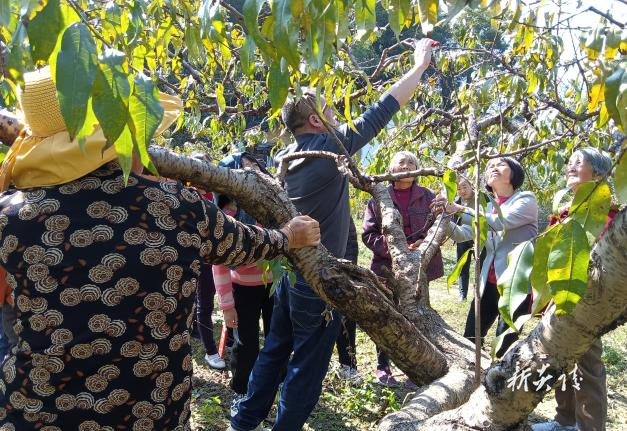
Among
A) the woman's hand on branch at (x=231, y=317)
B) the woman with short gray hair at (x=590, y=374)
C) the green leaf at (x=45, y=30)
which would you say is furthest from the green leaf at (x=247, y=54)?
the woman's hand on branch at (x=231, y=317)

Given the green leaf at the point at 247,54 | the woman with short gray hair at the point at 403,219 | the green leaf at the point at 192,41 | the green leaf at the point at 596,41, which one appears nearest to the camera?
the green leaf at the point at 247,54

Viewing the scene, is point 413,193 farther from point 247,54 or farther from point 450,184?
point 247,54

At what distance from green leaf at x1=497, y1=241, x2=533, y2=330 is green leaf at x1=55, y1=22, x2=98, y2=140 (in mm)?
778

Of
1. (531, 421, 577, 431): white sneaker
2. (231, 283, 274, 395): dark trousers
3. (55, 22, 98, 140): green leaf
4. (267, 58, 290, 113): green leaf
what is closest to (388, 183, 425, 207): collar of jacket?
(231, 283, 274, 395): dark trousers

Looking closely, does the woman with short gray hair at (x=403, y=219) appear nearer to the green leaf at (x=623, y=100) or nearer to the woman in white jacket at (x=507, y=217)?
the woman in white jacket at (x=507, y=217)

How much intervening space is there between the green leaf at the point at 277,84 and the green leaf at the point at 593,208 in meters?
0.54

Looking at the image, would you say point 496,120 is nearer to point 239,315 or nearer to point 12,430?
point 239,315

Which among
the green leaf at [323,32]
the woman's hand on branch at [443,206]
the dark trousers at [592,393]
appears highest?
the woman's hand on branch at [443,206]

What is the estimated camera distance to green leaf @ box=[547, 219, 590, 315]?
0.92m

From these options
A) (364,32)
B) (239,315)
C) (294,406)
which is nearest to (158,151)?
(364,32)

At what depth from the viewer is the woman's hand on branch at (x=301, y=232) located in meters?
1.81

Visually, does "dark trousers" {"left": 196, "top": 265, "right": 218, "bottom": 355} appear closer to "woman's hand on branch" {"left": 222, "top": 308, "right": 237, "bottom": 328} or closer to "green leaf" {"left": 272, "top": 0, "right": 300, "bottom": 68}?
"woman's hand on branch" {"left": 222, "top": 308, "right": 237, "bottom": 328}

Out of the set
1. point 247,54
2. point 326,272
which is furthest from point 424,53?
point 247,54

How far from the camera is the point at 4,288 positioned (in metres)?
1.50
